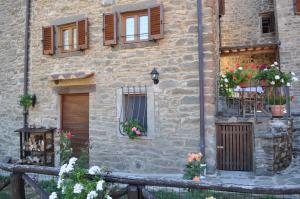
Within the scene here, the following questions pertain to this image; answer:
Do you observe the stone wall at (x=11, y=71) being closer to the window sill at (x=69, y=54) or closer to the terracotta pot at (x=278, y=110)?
the window sill at (x=69, y=54)

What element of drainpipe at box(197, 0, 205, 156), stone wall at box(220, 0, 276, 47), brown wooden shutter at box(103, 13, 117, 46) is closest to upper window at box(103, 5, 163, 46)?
brown wooden shutter at box(103, 13, 117, 46)

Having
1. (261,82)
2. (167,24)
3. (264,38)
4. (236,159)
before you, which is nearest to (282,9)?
(264,38)

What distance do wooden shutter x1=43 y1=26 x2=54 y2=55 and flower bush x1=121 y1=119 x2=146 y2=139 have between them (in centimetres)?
314

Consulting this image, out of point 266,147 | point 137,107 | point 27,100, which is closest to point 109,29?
point 137,107

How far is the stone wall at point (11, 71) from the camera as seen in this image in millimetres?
9172

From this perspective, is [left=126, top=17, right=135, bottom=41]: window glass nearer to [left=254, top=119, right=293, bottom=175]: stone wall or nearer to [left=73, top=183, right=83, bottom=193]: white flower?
[left=254, top=119, right=293, bottom=175]: stone wall

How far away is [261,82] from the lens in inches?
278

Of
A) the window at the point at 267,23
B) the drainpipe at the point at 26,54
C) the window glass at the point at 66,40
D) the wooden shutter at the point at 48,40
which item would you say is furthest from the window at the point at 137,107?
the window at the point at 267,23

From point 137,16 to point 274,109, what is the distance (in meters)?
3.96

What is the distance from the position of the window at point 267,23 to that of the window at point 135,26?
7985mm

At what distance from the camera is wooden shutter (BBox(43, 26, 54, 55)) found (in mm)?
8344

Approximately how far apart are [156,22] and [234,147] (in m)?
3.39

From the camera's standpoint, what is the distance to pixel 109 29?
24.5ft

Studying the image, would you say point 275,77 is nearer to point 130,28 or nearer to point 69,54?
point 130,28
